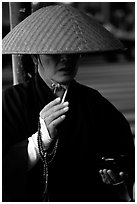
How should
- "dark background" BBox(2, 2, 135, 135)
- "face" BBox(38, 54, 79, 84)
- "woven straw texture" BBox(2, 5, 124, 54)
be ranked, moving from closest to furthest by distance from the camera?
"woven straw texture" BBox(2, 5, 124, 54) < "face" BBox(38, 54, 79, 84) < "dark background" BBox(2, 2, 135, 135)

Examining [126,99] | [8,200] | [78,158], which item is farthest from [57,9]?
[126,99]

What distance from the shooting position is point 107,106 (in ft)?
6.93

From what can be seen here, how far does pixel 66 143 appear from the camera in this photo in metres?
1.95

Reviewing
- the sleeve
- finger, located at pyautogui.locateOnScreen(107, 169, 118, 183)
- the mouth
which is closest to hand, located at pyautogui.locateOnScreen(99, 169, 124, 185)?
finger, located at pyautogui.locateOnScreen(107, 169, 118, 183)

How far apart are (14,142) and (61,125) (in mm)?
213

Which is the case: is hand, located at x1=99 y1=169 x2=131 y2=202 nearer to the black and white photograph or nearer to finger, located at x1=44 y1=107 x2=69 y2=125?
the black and white photograph

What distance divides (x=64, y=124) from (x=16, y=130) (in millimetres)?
208

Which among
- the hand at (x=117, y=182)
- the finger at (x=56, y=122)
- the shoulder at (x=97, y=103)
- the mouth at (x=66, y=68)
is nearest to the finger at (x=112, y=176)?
the hand at (x=117, y=182)

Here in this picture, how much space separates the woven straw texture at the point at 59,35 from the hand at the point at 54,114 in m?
0.21

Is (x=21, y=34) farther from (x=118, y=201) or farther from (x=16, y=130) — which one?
(x=118, y=201)

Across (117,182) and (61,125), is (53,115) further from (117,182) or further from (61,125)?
(117,182)

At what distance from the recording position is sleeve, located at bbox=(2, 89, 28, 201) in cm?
190

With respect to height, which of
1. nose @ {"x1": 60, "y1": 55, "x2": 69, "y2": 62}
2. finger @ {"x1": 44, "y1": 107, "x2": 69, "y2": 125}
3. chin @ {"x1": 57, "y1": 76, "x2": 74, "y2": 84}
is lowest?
finger @ {"x1": 44, "y1": 107, "x2": 69, "y2": 125}

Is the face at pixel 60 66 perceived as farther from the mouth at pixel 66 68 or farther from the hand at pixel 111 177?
the hand at pixel 111 177
